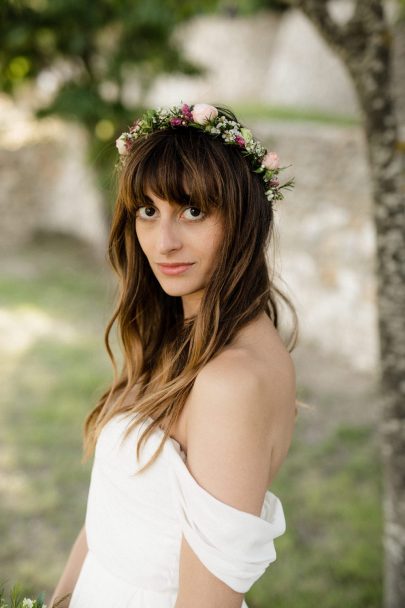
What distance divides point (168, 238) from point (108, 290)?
269 inches

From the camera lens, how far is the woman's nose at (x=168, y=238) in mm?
1511

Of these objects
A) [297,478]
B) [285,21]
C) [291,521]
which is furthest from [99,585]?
[285,21]

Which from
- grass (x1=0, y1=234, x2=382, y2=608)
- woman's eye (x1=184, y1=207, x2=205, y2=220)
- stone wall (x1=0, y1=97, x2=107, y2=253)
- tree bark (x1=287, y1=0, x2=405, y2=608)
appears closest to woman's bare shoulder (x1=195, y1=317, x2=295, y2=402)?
woman's eye (x1=184, y1=207, x2=205, y2=220)

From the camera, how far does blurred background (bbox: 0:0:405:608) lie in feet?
13.3

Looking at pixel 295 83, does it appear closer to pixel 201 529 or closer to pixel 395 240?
pixel 395 240

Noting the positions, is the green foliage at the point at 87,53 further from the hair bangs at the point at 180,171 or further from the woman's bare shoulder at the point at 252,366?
the woman's bare shoulder at the point at 252,366

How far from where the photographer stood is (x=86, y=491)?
184 inches

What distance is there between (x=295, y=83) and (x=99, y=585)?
1707 cm

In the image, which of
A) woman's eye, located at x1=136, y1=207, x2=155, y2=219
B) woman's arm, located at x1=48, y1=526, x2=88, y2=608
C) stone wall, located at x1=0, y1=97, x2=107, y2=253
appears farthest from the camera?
stone wall, located at x1=0, y1=97, x2=107, y2=253

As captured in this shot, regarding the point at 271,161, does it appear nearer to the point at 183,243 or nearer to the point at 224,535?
the point at 183,243

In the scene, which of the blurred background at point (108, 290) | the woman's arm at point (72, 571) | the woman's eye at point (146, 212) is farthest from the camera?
the blurred background at point (108, 290)

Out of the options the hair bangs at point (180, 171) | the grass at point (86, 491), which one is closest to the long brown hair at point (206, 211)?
the hair bangs at point (180, 171)

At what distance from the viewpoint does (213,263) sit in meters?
1.56

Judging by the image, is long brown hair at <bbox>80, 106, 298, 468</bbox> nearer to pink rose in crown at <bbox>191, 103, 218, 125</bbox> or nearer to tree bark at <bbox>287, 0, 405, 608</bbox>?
pink rose in crown at <bbox>191, 103, 218, 125</bbox>
